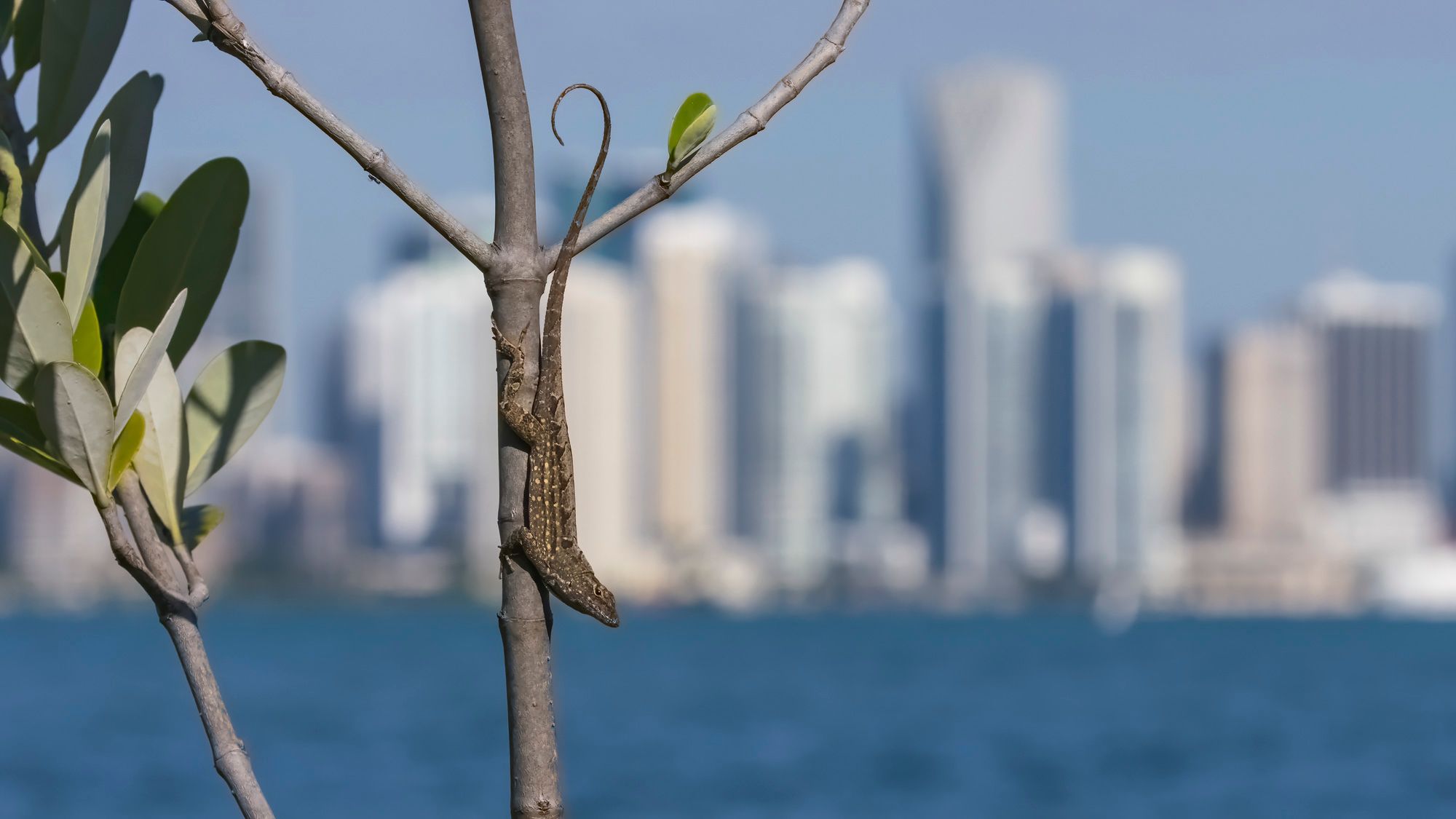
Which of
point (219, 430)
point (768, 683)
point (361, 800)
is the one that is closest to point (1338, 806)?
point (361, 800)

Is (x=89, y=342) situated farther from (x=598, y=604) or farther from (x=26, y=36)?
(x=598, y=604)

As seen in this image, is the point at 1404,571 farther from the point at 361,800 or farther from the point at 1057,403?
the point at 361,800

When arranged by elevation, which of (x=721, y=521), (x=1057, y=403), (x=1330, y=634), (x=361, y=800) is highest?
(x=1057, y=403)

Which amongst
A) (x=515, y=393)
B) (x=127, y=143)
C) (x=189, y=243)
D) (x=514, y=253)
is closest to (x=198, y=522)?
(x=189, y=243)

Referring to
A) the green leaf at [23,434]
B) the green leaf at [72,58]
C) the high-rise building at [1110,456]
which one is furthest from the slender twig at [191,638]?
the high-rise building at [1110,456]

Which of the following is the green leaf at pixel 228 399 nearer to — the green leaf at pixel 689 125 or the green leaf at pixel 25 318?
the green leaf at pixel 25 318

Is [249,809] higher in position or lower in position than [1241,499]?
lower
